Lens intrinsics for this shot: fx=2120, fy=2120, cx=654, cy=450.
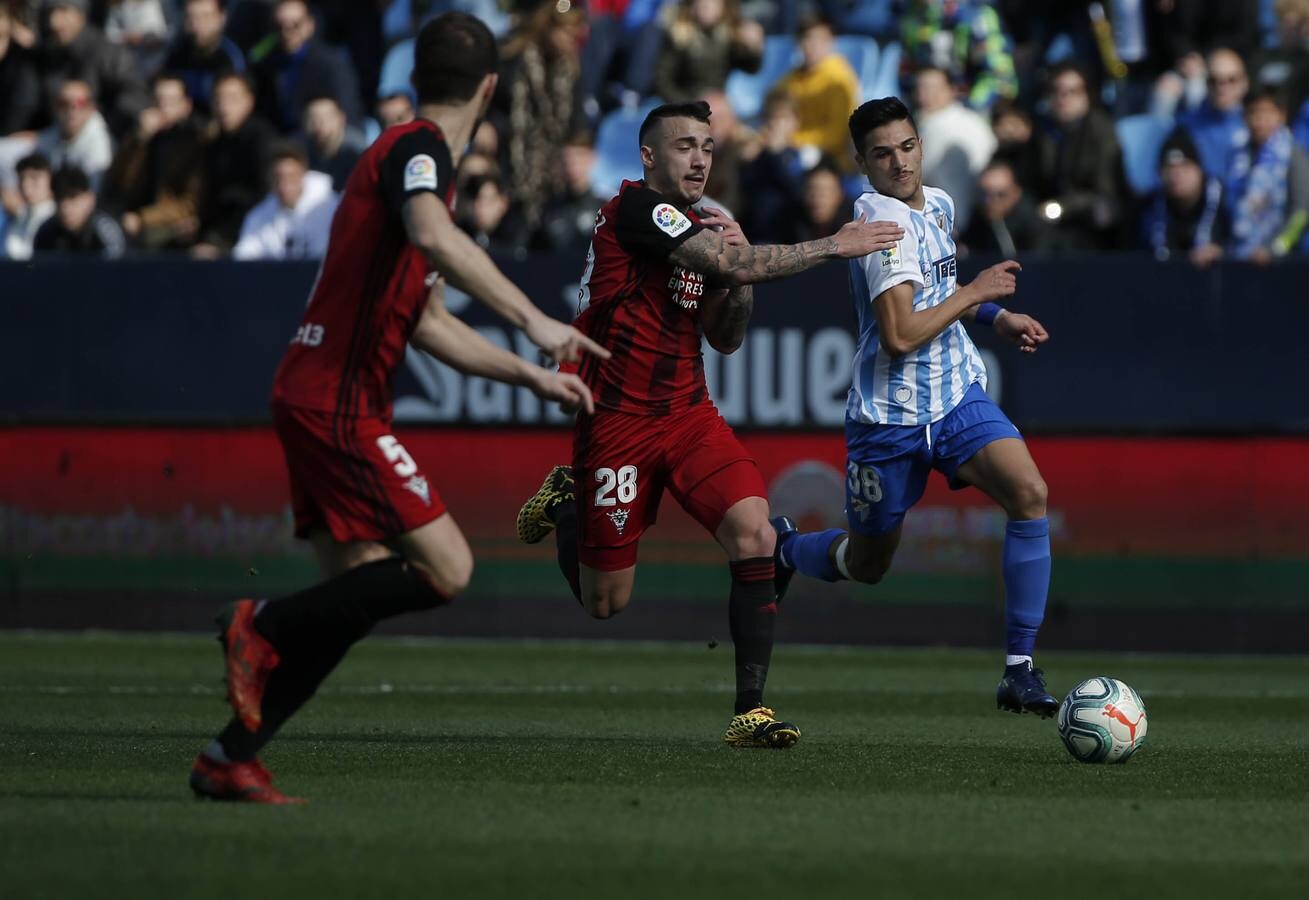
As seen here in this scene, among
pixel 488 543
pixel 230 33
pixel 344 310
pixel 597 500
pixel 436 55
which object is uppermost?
pixel 230 33

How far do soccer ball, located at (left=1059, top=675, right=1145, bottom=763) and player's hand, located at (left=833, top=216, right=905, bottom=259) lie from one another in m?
1.82

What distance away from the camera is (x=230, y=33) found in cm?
1895

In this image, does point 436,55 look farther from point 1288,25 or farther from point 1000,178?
point 1288,25

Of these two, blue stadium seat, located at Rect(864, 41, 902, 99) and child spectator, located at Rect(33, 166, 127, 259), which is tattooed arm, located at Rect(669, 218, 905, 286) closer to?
child spectator, located at Rect(33, 166, 127, 259)

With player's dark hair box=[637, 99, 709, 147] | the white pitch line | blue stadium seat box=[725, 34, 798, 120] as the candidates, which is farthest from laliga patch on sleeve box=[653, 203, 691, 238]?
blue stadium seat box=[725, 34, 798, 120]

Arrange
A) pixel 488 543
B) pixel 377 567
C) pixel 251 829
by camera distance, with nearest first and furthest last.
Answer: pixel 251 829, pixel 377 567, pixel 488 543

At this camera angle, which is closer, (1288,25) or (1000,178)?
(1000,178)

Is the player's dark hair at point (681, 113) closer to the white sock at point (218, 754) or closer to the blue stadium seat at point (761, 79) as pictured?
the white sock at point (218, 754)

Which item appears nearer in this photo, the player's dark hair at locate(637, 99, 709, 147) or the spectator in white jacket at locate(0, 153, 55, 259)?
the player's dark hair at locate(637, 99, 709, 147)

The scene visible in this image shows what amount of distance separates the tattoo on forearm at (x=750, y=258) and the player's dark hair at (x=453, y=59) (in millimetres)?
1860

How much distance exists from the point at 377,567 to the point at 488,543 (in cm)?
832

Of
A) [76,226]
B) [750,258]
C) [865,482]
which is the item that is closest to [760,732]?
[865,482]

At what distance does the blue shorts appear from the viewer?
29.3 feet

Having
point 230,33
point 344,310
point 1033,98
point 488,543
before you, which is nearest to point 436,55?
point 344,310
